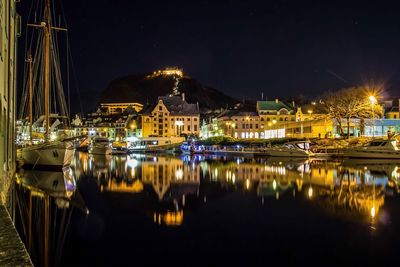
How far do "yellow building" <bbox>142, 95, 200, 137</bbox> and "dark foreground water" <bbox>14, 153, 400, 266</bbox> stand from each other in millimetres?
94800

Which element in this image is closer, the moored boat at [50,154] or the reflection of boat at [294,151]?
the moored boat at [50,154]

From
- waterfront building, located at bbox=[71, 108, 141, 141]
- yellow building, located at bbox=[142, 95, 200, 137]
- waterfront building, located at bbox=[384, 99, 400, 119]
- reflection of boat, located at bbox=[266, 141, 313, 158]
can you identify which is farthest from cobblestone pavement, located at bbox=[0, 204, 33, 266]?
waterfront building, located at bbox=[71, 108, 141, 141]

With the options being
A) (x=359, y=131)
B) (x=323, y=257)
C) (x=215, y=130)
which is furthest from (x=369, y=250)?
(x=215, y=130)

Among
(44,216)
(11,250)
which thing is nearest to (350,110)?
(44,216)

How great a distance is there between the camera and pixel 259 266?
A: 897 cm

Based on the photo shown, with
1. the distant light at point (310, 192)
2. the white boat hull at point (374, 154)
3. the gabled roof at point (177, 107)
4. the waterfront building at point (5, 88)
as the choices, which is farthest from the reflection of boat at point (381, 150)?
the gabled roof at point (177, 107)

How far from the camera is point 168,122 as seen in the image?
117000 mm

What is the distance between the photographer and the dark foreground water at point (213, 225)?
9.66m

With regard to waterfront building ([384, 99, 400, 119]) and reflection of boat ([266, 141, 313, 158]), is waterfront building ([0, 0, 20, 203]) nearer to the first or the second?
reflection of boat ([266, 141, 313, 158])

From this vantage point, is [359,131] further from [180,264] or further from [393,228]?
[180,264]

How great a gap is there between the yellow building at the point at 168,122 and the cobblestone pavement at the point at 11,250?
109 meters

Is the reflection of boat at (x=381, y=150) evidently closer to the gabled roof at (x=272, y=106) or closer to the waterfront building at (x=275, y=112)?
the waterfront building at (x=275, y=112)

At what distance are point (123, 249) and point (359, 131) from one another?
69078 mm

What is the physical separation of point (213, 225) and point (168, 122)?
104594 mm
